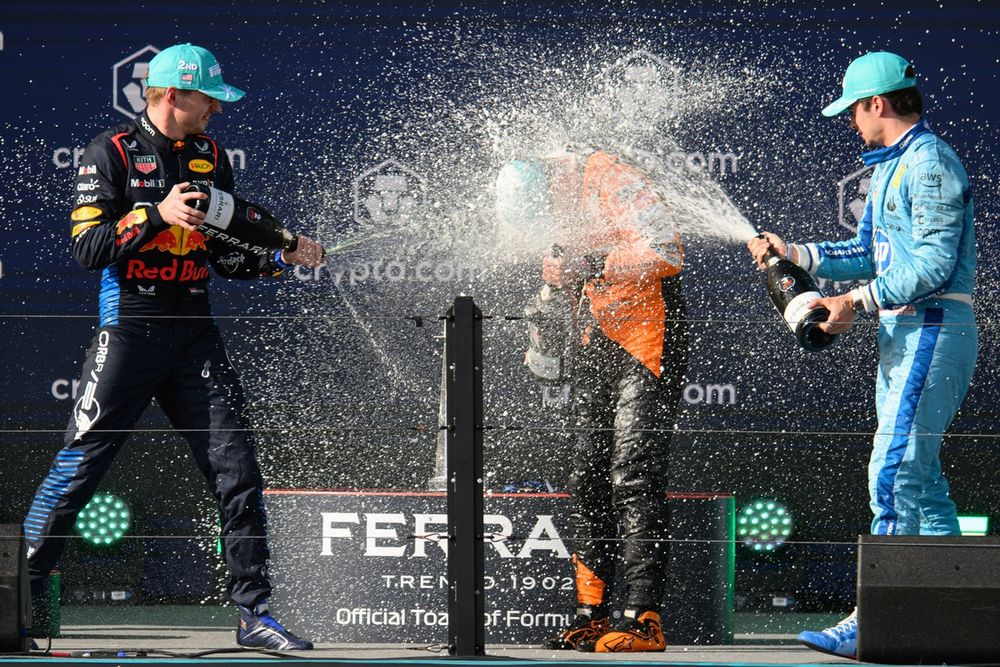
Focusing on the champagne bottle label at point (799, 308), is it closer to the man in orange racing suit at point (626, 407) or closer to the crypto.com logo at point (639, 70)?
the man in orange racing suit at point (626, 407)

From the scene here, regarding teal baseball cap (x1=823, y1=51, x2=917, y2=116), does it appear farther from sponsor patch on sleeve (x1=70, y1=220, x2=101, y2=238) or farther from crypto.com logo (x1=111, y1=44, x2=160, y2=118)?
crypto.com logo (x1=111, y1=44, x2=160, y2=118)

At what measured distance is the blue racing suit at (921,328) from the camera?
4148 mm

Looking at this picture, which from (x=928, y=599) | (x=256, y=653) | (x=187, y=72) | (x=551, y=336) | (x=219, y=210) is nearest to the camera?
(x=928, y=599)

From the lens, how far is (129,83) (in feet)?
19.8

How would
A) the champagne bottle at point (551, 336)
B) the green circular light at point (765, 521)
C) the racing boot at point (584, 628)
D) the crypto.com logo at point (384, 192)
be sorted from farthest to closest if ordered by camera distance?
the crypto.com logo at point (384, 192), the green circular light at point (765, 521), the champagne bottle at point (551, 336), the racing boot at point (584, 628)

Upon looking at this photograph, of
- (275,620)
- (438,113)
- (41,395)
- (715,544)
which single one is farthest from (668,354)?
(41,395)

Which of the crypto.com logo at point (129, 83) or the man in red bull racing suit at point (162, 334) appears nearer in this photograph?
the man in red bull racing suit at point (162, 334)

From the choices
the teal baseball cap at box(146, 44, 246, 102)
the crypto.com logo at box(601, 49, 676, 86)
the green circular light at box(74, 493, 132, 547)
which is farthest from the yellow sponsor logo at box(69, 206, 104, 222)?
the crypto.com logo at box(601, 49, 676, 86)

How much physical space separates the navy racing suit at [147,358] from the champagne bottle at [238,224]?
7 cm

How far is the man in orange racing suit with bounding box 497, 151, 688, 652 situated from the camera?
4.55 metres

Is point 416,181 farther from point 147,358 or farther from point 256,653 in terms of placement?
point 256,653

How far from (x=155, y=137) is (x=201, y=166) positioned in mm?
152

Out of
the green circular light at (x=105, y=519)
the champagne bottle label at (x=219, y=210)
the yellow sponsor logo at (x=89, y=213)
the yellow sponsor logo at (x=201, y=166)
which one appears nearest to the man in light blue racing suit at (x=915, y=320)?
the champagne bottle label at (x=219, y=210)

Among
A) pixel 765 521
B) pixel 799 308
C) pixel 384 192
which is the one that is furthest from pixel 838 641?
pixel 384 192
